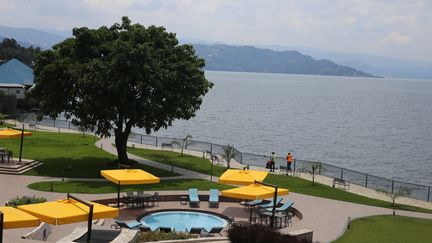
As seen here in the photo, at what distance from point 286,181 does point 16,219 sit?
2356cm

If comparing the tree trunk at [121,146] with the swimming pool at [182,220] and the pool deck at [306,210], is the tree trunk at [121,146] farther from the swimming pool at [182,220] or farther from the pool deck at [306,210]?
the swimming pool at [182,220]

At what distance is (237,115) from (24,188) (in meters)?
93.8

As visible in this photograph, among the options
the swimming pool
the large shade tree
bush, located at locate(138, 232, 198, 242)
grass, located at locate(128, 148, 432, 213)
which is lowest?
the swimming pool

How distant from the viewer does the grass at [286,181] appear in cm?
3231

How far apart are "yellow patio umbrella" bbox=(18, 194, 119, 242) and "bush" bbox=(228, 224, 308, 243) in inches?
179

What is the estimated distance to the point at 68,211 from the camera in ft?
56.2

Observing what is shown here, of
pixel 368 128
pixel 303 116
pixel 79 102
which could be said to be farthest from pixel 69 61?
pixel 303 116

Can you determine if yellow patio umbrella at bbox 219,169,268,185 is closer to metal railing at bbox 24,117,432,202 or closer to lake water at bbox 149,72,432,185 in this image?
metal railing at bbox 24,117,432,202

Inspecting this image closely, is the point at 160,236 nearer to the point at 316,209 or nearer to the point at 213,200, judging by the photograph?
the point at 213,200

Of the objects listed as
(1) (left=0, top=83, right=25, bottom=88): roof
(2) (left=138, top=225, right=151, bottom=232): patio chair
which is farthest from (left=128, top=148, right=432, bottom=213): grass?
(1) (left=0, top=83, right=25, bottom=88): roof

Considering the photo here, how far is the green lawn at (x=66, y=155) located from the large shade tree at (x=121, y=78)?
263 centimetres

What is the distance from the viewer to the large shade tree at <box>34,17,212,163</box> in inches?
1367

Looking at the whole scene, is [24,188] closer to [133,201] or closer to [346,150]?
[133,201]

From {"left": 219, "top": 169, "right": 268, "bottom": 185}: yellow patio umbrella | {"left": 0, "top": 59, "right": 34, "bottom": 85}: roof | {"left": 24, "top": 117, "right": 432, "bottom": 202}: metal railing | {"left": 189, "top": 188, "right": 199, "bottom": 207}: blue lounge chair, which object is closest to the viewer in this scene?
{"left": 219, "top": 169, "right": 268, "bottom": 185}: yellow patio umbrella
